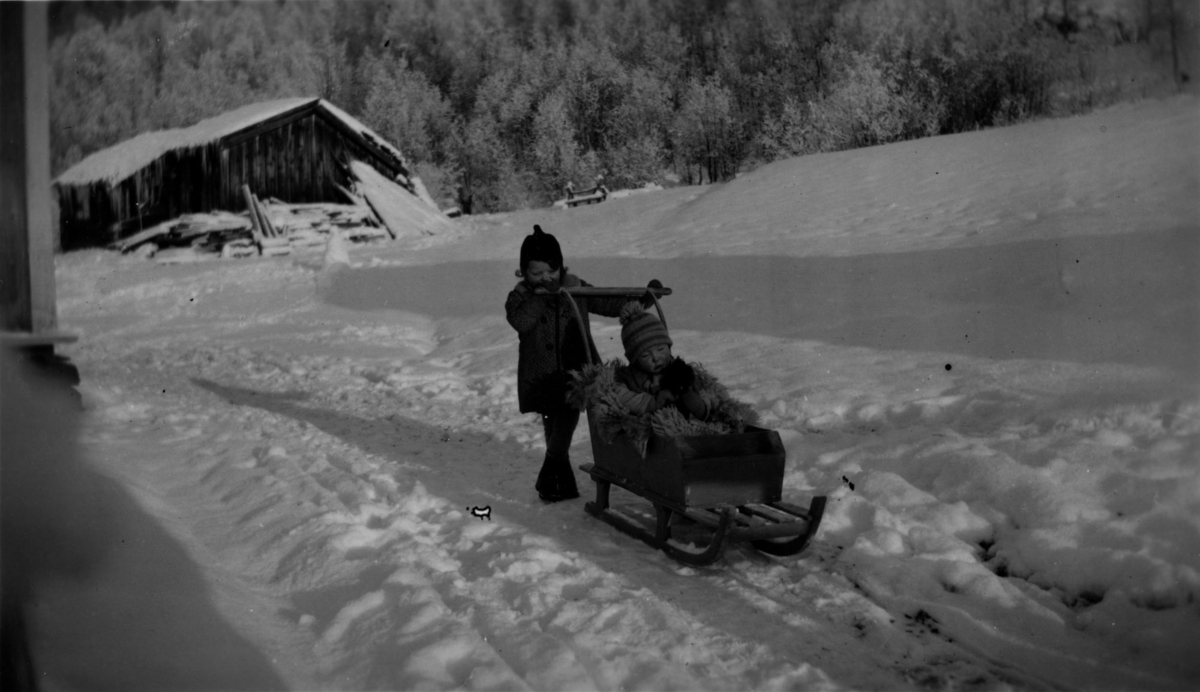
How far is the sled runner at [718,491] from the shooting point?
165 inches

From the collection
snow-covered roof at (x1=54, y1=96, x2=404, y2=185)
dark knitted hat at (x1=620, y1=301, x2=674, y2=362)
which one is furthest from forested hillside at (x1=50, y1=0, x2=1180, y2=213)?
dark knitted hat at (x1=620, y1=301, x2=674, y2=362)

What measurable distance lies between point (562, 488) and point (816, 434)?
199 centimetres

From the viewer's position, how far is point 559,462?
5.50 meters

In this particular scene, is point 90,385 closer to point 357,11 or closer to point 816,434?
point 816,434

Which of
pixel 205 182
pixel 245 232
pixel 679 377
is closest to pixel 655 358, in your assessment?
pixel 679 377

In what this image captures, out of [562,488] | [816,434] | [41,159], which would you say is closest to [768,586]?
[562,488]

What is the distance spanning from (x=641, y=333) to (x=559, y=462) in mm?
1197

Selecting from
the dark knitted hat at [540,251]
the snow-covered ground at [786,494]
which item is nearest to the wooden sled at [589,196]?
the snow-covered ground at [786,494]

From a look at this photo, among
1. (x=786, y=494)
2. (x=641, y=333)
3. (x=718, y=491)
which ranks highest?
(x=641, y=333)

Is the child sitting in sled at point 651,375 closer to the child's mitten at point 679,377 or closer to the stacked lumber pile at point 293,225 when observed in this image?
the child's mitten at point 679,377

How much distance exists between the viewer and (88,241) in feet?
85.6

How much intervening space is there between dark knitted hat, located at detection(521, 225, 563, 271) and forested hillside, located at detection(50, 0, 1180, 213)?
7.23 metres

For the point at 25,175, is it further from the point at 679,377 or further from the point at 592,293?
the point at 679,377

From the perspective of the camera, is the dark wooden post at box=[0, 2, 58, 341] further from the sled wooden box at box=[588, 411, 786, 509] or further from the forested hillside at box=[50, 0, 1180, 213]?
the forested hillside at box=[50, 0, 1180, 213]
